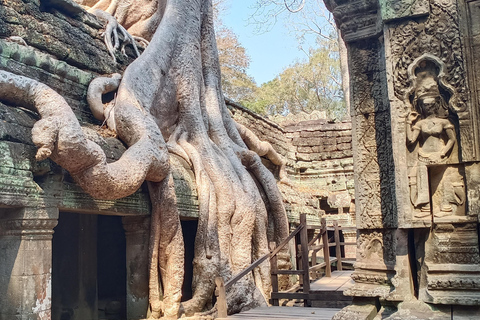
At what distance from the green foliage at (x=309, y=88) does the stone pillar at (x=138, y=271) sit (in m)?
22.7

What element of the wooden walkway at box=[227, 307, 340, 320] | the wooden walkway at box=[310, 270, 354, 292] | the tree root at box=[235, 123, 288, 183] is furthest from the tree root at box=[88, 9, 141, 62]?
the wooden walkway at box=[310, 270, 354, 292]

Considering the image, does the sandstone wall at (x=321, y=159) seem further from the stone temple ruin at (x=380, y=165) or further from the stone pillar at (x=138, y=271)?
the stone temple ruin at (x=380, y=165)

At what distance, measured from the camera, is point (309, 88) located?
30.2m

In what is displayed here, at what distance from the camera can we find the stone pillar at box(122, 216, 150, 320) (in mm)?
5949

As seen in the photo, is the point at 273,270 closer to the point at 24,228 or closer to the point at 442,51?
the point at 24,228

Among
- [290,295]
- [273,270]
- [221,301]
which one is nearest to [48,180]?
[221,301]

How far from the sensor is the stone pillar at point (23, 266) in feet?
14.0

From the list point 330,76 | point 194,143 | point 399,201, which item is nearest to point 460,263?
point 399,201

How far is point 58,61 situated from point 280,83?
25648mm

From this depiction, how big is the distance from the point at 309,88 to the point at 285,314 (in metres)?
25.5

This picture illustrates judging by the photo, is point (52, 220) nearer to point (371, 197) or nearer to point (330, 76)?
point (371, 197)

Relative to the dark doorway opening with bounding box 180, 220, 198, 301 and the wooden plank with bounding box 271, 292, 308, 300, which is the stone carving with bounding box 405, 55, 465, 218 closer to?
the wooden plank with bounding box 271, 292, 308, 300

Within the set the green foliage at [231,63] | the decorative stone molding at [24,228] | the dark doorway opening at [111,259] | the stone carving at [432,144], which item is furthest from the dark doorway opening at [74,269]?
the green foliage at [231,63]

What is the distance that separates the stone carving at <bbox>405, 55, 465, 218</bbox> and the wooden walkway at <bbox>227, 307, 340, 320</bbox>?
221 cm
